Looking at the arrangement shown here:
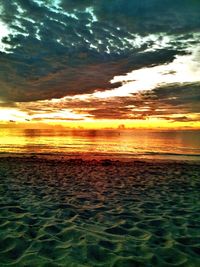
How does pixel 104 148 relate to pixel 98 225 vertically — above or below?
above

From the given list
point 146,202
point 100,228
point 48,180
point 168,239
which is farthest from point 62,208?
point 48,180

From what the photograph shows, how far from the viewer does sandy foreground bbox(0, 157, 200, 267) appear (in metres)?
4.46

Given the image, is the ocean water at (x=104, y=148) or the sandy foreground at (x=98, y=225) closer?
the sandy foreground at (x=98, y=225)

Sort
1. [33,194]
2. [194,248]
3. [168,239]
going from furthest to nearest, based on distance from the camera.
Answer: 1. [33,194]
2. [168,239]
3. [194,248]

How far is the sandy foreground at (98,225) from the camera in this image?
4.46 meters

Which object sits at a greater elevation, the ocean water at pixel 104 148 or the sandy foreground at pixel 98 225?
the ocean water at pixel 104 148

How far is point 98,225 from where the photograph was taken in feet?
20.0

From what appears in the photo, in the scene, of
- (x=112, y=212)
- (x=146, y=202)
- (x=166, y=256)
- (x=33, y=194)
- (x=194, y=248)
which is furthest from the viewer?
(x=33, y=194)

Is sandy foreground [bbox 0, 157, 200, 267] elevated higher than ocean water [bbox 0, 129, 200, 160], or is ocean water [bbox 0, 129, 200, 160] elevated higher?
ocean water [bbox 0, 129, 200, 160]

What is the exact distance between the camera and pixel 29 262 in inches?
Answer: 166

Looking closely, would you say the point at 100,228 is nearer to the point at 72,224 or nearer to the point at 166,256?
the point at 72,224

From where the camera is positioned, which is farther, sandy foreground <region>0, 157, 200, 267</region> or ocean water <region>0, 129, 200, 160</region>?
ocean water <region>0, 129, 200, 160</region>

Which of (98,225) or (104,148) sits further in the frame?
(104,148)

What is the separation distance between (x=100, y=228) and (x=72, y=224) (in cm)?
67
